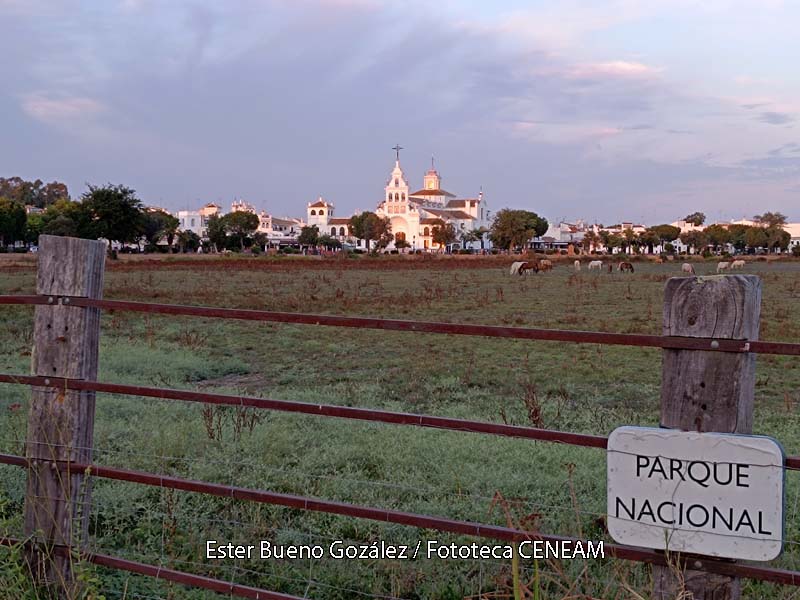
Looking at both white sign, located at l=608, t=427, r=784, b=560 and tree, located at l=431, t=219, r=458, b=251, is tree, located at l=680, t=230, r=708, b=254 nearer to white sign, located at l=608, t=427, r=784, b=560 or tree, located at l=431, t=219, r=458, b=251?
tree, located at l=431, t=219, r=458, b=251

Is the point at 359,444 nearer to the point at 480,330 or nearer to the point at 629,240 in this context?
the point at 480,330

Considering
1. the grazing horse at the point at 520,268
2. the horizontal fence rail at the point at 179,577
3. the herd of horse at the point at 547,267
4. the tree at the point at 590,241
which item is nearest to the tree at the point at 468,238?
the tree at the point at 590,241

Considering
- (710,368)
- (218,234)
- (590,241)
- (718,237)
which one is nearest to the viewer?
(710,368)

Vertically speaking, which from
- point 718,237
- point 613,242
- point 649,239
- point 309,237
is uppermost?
point 718,237

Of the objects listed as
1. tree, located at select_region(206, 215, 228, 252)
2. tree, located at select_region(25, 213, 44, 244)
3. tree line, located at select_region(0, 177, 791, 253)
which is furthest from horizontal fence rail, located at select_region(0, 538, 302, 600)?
tree, located at select_region(206, 215, 228, 252)

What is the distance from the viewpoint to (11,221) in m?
98.2

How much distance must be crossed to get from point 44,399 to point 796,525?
466 centimetres

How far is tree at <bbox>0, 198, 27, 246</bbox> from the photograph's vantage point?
97000mm

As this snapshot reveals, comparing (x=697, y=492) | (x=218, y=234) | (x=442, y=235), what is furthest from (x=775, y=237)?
(x=697, y=492)

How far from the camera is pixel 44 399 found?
3.62 metres

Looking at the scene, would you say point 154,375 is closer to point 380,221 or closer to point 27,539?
point 27,539

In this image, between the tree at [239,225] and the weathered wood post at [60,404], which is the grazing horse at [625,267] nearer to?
the weathered wood post at [60,404]

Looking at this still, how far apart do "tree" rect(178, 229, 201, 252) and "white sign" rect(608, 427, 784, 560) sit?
118 metres

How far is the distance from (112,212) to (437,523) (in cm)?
7357
